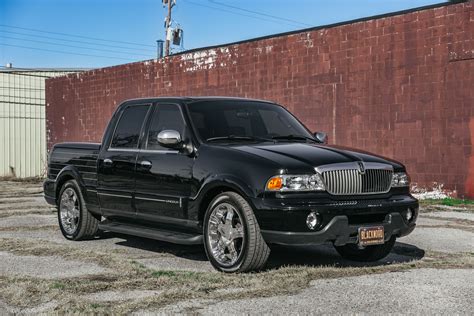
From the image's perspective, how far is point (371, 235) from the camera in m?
6.36

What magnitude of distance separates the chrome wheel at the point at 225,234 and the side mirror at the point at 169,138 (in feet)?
2.91

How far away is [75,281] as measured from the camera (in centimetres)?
617

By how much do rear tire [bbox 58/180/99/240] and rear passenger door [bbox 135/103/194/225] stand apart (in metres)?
1.47

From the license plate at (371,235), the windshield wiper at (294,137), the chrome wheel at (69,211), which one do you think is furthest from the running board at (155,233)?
the license plate at (371,235)

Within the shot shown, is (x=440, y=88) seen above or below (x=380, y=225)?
above

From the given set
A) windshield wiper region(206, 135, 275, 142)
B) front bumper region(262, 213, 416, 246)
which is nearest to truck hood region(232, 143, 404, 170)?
windshield wiper region(206, 135, 275, 142)

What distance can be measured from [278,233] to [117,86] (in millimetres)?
18947

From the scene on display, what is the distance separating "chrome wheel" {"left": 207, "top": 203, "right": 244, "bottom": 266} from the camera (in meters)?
6.49

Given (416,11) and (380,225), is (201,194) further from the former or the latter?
(416,11)

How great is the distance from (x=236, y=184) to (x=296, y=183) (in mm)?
569

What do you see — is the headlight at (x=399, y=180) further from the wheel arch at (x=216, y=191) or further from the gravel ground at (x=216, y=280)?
the wheel arch at (x=216, y=191)

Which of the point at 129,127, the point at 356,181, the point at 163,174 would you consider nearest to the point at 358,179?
the point at 356,181

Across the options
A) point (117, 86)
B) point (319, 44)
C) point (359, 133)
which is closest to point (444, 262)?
point (359, 133)

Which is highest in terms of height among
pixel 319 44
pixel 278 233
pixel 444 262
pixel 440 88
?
pixel 319 44
